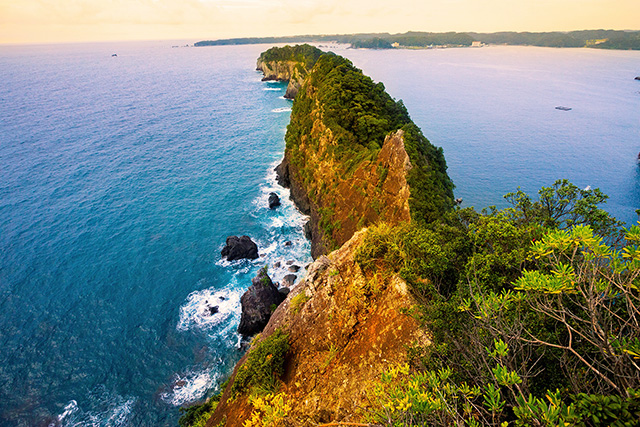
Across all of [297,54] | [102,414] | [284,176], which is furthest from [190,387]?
[297,54]

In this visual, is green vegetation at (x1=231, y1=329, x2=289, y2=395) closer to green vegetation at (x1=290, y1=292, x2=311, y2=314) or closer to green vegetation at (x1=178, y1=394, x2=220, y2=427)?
green vegetation at (x1=290, y1=292, x2=311, y2=314)

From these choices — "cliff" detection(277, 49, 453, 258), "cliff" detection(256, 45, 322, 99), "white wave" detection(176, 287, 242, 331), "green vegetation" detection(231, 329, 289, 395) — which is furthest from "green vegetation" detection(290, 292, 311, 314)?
"cliff" detection(256, 45, 322, 99)

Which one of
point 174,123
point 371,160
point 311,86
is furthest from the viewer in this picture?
point 174,123

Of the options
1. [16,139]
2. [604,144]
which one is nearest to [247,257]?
[16,139]

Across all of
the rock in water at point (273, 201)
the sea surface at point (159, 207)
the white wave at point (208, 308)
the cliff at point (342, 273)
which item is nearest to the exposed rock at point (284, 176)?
the sea surface at point (159, 207)

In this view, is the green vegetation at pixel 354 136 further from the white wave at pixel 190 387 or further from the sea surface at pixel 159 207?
the white wave at pixel 190 387

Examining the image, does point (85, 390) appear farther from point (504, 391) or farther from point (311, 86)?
point (311, 86)

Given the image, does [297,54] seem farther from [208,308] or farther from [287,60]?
[208,308]
